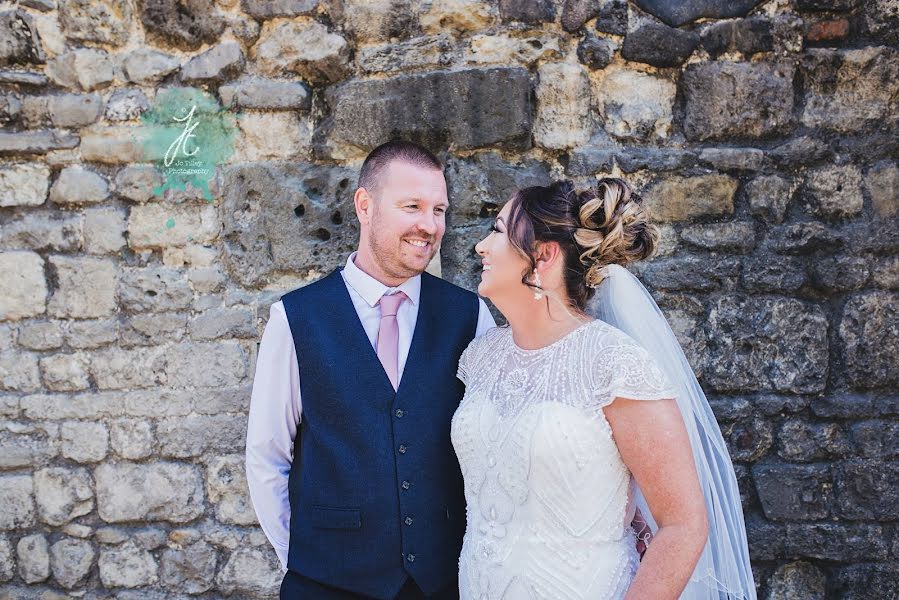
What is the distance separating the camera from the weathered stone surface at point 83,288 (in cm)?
272

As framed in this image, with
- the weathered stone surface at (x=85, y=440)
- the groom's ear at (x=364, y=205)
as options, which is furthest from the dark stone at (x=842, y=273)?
the weathered stone surface at (x=85, y=440)

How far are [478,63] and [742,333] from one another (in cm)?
134

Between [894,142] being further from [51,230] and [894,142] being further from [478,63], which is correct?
[51,230]

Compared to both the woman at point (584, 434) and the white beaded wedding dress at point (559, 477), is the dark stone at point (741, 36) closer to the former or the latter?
the woman at point (584, 434)

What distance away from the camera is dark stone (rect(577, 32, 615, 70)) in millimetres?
2652

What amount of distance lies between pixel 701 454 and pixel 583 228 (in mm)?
650

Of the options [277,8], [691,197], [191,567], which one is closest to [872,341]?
[691,197]

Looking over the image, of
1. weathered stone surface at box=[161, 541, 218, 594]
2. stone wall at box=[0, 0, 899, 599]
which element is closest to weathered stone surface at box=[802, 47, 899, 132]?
stone wall at box=[0, 0, 899, 599]

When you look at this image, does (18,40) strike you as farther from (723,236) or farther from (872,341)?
(872,341)

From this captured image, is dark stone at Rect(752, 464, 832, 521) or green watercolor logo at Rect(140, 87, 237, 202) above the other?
green watercolor logo at Rect(140, 87, 237, 202)

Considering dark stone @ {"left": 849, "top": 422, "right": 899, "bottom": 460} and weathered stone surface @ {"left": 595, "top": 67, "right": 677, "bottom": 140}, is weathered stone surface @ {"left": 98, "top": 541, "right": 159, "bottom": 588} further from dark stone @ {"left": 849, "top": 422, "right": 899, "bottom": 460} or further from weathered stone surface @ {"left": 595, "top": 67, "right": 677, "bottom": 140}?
dark stone @ {"left": 849, "top": 422, "right": 899, "bottom": 460}

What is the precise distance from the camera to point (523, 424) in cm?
178

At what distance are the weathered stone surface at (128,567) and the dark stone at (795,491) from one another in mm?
2191

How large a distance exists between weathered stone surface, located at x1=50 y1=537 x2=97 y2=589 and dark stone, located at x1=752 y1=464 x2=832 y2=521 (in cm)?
241
